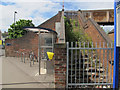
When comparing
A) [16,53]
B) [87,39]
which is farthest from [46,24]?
[87,39]

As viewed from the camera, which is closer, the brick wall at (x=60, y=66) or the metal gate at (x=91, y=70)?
the brick wall at (x=60, y=66)

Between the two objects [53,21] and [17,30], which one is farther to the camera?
[17,30]

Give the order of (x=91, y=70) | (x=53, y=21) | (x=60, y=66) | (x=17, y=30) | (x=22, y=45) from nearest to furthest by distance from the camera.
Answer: (x=60, y=66) < (x=91, y=70) < (x=22, y=45) < (x=53, y=21) < (x=17, y=30)

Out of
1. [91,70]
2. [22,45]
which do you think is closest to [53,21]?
[22,45]

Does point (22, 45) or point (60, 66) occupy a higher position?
point (22, 45)

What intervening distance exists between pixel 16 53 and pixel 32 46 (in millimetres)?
2407

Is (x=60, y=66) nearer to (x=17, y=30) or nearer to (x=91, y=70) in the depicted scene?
(x=91, y=70)

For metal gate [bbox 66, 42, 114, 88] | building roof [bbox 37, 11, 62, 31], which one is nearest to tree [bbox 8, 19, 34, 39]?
building roof [bbox 37, 11, 62, 31]

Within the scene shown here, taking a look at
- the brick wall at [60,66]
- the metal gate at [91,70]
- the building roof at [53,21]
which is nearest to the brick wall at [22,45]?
the building roof at [53,21]

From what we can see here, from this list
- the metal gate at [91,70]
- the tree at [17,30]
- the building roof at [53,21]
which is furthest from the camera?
the tree at [17,30]

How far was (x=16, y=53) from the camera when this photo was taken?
1445cm

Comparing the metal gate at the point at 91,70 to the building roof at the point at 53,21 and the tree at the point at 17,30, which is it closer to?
the building roof at the point at 53,21

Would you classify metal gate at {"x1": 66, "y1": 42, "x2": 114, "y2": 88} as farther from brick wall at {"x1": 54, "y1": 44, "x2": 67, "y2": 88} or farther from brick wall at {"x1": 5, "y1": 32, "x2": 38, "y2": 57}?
brick wall at {"x1": 5, "y1": 32, "x2": 38, "y2": 57}

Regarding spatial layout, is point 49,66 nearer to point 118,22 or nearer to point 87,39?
point 87,39
